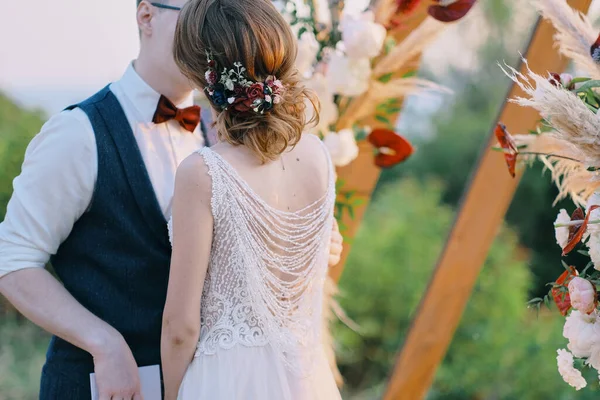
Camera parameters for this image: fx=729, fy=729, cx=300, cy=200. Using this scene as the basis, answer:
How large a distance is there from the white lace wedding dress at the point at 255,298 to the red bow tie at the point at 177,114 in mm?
413

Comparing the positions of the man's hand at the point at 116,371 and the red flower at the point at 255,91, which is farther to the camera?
the man's hand at the point at 116,371

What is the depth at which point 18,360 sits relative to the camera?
395 cm

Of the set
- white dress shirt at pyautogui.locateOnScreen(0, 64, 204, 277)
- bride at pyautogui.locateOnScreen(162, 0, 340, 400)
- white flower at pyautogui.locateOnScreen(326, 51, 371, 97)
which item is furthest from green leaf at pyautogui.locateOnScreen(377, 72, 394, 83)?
white dress shirt at pyautogui.locateOnScreen(0, 64, 204, 277)

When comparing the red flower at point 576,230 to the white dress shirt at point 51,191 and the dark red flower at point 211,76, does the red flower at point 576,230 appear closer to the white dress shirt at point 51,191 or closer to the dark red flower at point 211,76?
the dark red flower at point 211,76

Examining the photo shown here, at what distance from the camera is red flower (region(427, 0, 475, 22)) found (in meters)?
2.20

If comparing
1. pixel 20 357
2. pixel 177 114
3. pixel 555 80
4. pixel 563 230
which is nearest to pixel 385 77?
pixel 177 114

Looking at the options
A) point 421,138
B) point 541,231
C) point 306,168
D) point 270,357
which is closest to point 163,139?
point 306,168

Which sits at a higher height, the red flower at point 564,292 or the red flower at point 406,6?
the red flower at point 406,6

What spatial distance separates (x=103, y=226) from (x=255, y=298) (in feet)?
1.46

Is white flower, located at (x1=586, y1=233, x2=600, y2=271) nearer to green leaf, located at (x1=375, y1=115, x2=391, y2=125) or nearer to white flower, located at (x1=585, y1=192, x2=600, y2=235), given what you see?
white flower, located at (x1=585, y1=192, x2=600, y2=235)

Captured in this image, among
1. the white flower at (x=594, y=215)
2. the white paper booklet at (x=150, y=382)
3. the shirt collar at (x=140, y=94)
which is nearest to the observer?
the white flower at (x=594, y=215)

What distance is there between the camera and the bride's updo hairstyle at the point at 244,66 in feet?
4.72

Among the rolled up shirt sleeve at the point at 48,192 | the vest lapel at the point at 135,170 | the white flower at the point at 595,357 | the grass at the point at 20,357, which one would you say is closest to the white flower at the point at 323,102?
the vest lapel at the point at 135,170

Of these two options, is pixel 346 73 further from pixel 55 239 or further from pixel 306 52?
pixel 55 239
